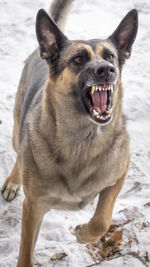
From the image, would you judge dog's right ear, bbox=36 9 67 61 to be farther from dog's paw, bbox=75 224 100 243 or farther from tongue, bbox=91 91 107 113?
dog's paw, bbox=75 224 100 243

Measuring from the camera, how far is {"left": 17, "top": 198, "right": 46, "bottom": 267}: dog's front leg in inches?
129

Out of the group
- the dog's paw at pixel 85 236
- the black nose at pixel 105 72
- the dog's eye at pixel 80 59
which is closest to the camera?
the black nose at pixel 105 72

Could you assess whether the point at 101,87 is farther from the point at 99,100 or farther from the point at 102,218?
the point at 102,218

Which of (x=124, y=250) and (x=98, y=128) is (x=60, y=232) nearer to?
(x=124, y=250)

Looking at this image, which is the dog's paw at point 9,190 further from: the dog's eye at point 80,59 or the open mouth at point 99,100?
the dog's eye at point 80,59

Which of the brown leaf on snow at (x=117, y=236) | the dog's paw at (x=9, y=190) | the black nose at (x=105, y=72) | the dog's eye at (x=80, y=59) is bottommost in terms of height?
the dog's paw at (x=9, y=190)

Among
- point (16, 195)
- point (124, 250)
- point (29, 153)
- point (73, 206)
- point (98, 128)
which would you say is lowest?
point (16, 195)

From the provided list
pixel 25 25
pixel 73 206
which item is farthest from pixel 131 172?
pixel 25 25

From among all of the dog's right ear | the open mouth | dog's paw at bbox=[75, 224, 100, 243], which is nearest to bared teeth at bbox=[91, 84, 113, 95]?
the open mouth

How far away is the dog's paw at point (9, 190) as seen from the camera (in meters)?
4.51

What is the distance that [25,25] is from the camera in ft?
25.4

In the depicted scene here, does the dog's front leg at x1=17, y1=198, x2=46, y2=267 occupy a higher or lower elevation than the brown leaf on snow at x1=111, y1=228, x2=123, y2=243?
higher

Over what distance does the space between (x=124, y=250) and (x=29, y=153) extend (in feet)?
4.39

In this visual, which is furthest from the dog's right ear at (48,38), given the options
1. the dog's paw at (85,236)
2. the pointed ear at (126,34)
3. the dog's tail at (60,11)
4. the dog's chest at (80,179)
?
the dog's paw at (85,236)
